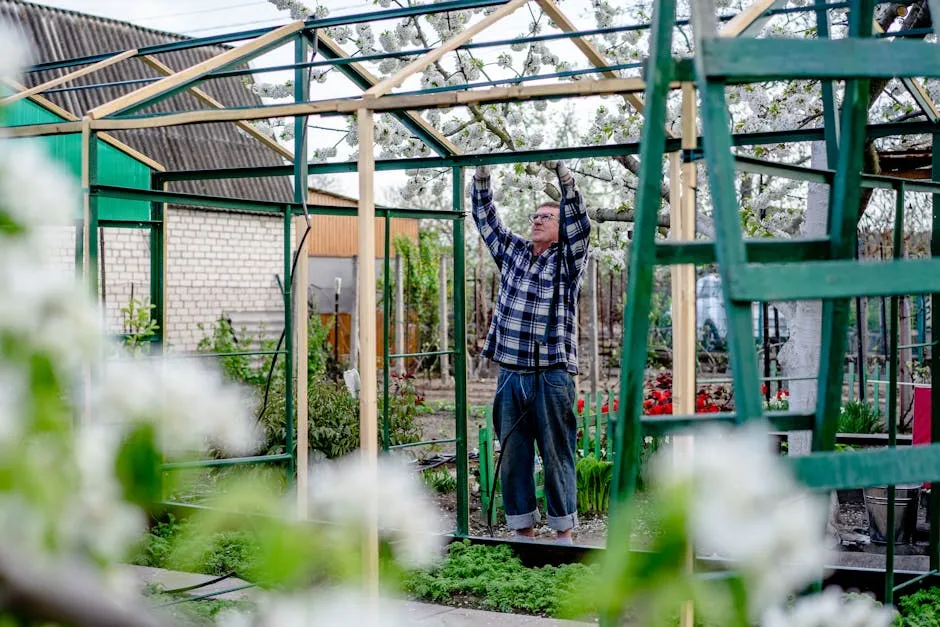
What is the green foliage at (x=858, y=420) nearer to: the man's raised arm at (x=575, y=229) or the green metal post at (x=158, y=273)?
the man's raised arm at (x=575, y=229)

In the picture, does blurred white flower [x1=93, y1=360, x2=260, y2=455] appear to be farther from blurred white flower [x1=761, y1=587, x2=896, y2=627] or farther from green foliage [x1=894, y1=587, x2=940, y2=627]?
green foliage [x1=894, y1=587, x2=940, y2=627]

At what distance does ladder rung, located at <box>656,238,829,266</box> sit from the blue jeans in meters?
3.06

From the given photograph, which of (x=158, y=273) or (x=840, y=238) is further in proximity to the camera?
(x=158, y=273)

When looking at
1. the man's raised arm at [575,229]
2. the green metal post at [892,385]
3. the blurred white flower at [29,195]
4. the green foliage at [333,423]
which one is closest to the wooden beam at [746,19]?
the green metal post at [892,385]

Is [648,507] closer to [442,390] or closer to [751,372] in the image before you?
[751,372]

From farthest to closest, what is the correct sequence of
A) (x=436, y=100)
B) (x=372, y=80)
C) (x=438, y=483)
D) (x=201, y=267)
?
(x=201, y=267), (x=438, y=483), (x=372, y=80), (x=436, y=100)

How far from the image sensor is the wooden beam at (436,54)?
3.59 metres

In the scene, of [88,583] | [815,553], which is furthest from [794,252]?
[88,583]

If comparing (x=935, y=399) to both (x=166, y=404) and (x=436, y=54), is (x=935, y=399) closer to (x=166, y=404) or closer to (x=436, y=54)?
(x=436, y=54)

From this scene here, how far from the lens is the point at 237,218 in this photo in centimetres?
1395

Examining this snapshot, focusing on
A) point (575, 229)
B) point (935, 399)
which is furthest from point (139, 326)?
point (935, 399)

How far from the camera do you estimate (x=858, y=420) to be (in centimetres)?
725

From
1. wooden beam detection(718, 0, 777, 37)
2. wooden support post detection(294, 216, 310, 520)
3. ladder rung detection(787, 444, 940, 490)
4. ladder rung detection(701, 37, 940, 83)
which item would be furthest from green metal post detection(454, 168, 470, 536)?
ladder rung detection(787, 444, 940, 490)

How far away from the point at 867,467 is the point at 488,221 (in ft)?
13.0
